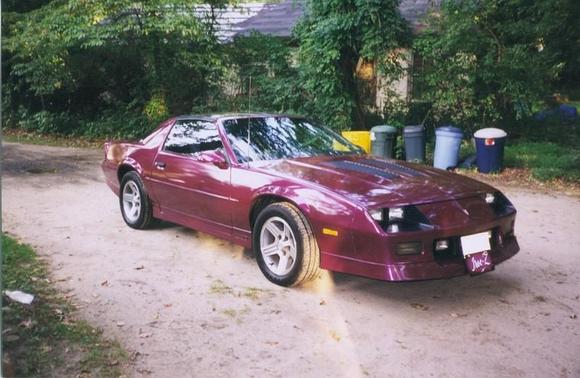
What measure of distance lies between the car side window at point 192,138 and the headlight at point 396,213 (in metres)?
1.97

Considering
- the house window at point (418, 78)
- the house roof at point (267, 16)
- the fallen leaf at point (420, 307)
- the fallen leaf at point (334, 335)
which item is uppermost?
the house roof at point (267, 16)

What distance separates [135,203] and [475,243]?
12.8 feet

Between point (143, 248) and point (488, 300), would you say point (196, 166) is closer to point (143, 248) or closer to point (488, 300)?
point (143, 248)

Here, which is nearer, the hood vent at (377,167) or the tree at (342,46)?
the hood vent at (377,167)

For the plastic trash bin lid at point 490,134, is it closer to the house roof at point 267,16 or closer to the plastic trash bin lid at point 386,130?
the plastic trash bin lid at point 386,130

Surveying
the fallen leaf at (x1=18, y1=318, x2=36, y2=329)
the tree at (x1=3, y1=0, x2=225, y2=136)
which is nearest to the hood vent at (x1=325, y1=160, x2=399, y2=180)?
the fallen leaf at (x1=18, y1=318, x2=36, y2=329)

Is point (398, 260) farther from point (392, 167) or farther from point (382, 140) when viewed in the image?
point (382, 140)

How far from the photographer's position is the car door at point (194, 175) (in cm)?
533

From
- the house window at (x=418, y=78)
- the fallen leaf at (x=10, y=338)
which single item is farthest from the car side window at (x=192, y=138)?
the house window at (x=418, y=78)

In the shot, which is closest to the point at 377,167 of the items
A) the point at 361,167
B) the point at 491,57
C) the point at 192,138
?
the point at 361,167

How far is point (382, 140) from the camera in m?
11.9

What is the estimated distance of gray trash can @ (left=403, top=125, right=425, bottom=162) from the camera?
11852 mm

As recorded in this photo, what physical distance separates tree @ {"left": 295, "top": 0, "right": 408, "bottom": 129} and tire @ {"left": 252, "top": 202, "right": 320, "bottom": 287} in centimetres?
839

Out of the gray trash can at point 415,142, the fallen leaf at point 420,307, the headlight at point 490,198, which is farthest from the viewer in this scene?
the gray trash can at point 415,142
